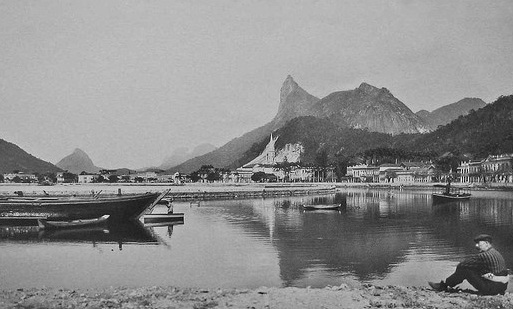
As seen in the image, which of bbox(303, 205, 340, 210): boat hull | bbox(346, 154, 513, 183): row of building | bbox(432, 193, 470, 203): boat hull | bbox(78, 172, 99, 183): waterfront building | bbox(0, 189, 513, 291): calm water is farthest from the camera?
bbox(78, 172, 99, 183): waterfront building

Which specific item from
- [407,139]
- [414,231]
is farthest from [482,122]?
[414,231]

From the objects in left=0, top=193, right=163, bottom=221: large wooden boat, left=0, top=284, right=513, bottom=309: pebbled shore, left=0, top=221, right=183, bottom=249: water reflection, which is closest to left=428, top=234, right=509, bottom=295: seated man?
left=0, top=284, right=513, bottom=309: pebbled shore

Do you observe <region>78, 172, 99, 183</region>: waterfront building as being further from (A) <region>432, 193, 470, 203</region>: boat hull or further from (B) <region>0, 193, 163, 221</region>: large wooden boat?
(B) <region>0, 193, 163, 221</region>: large wooden boat

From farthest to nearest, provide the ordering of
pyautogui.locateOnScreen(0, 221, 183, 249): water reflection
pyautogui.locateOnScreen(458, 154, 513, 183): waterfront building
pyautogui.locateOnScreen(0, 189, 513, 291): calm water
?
1. pyautogui.locateOnScreen(458, 154, 513, 183): waterfront building
2. pyautogui.locateOnScreen(0, 221, 183, 249): water reflection
3. pyautogui.locateOnScreen(0, 189, 513, 291): calm water

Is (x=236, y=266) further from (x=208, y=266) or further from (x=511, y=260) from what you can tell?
(x=511, y=260)

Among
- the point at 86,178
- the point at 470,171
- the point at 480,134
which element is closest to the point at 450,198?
the point at 470,171
